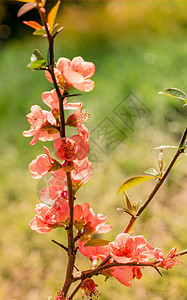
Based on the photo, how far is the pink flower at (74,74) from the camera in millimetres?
321

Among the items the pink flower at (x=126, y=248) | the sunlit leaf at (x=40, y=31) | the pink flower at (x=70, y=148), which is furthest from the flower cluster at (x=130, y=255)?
the sunlit leaf at (x=40, y=31)

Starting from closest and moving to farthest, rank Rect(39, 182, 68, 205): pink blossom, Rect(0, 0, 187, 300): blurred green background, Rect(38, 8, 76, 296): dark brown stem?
1. Rect(38, 8, 76, 296): dark brown stem
2. Rect(39, 182, 68, 205): pink blossom
3. Rect(0, 0, 187, 300): blurred green background

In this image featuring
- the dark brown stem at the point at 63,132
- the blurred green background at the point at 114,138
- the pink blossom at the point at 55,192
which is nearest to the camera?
the dark brown stem at the point at 63,132

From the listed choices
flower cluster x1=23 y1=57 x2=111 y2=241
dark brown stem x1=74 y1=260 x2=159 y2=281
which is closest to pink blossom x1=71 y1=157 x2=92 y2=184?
flower cluster x1=23 y1=57 x2=111 y2=241

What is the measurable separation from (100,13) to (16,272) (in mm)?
3397

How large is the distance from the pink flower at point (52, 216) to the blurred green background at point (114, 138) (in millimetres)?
57

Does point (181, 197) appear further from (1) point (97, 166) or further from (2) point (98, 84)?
(2) point (98, 84)

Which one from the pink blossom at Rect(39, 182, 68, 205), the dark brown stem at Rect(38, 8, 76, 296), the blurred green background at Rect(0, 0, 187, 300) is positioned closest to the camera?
the dark brown stem at Rect(38, 8, 76, 296)

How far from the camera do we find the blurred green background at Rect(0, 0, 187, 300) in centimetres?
113

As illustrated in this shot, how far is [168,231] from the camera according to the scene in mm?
1261

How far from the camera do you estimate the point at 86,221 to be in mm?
437

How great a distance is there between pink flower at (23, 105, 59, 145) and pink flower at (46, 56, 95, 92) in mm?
45

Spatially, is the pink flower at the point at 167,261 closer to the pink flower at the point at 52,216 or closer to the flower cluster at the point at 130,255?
the flower cluster at the point at 130,255

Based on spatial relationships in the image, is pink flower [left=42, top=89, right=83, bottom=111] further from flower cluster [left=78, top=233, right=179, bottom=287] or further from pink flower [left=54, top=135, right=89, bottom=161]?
flower cluster [left=78, top=233, right=179, bottom=287]
